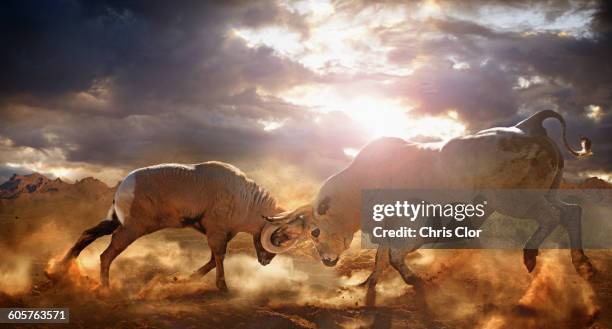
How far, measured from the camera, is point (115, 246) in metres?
8.83

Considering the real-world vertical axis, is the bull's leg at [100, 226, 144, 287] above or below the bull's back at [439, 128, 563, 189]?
below

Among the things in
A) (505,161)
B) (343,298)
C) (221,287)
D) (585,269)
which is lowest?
(343,298)

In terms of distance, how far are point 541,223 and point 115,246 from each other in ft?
24.3

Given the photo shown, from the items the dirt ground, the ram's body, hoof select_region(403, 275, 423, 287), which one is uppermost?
the ram's body

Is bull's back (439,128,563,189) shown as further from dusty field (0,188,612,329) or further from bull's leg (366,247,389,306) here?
bull's leg (366,247,389,306)

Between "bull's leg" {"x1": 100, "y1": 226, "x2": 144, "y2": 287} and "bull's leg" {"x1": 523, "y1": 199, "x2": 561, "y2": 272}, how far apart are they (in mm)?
6799

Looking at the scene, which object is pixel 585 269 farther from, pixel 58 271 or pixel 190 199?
pixel 58 271

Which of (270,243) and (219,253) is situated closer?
(219,253)

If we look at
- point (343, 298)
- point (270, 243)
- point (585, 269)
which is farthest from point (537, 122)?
point (270, 243)

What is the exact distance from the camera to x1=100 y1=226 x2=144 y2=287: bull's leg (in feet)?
28.7

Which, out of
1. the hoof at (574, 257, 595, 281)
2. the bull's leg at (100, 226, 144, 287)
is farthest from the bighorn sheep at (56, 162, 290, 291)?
the hoof at (574, 257, 595, 281)

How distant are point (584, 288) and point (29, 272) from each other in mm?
10419

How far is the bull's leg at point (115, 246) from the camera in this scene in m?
8.74

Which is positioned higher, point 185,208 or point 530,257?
point 185,208
